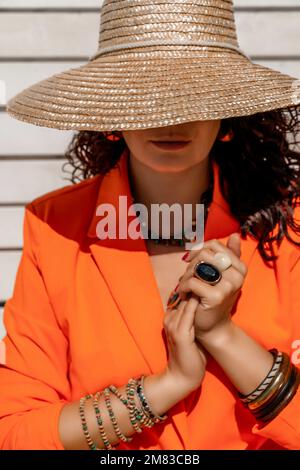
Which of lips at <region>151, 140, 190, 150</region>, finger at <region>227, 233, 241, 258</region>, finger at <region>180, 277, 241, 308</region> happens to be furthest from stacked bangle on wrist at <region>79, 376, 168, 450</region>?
lips at <region>151, 140, 190, 150</region>

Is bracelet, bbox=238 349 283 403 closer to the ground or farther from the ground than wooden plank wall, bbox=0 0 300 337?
closer to the ground

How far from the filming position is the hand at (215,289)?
1.41 meters

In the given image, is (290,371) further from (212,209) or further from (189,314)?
(212,209)

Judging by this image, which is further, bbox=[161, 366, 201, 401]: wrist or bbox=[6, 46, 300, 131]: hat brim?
bbox=[161, 366, 201, 401]: wrist

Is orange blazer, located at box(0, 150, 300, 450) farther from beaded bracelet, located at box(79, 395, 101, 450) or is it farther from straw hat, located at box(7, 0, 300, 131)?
straw hat, located at box(7, 0, 300, 131)

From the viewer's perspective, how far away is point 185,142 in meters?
1.41

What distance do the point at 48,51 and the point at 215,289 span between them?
1.18 meters

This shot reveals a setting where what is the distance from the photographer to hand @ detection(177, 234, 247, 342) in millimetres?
1407

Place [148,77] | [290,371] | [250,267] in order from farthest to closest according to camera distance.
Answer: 1. [250,267]
2. [290,371]
3. [148,77]

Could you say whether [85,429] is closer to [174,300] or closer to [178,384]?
[178,384]

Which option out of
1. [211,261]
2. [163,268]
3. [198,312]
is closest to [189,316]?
[198,312]

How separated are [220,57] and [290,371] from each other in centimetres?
71

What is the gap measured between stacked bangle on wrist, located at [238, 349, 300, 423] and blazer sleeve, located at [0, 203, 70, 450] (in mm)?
450
